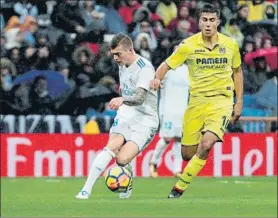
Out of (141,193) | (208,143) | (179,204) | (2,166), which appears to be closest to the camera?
(179,204)

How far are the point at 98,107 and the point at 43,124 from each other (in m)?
1.32

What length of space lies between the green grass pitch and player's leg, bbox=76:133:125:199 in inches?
6.6

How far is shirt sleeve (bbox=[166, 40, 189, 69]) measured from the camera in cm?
1412

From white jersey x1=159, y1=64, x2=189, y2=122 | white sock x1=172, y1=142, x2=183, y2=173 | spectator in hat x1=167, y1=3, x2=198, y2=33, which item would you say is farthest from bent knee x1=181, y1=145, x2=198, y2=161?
spectator in hat x1=167, y1=3, x2=198, y2=33

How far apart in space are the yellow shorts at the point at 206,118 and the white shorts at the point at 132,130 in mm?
595

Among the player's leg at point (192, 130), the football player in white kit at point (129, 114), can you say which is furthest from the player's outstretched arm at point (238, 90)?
the football player in white kit at point (129, 114)

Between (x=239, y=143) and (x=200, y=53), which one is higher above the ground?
(x=200, y=53)

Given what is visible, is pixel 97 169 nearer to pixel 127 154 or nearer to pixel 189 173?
pixel 127 154

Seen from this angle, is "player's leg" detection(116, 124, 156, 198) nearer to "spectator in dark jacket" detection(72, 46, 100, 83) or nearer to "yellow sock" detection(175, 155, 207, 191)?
"yellow sock" detection(175, 155, 207, 191)

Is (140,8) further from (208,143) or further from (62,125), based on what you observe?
(208,143)

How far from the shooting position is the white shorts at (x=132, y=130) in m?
14.2

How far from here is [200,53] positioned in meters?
14.3

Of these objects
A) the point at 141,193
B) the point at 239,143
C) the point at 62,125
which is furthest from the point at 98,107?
the point at 141,193

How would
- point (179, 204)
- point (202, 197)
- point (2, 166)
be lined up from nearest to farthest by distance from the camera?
point (179, 204) → point (202, 197) → point (2, 166)
